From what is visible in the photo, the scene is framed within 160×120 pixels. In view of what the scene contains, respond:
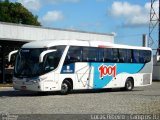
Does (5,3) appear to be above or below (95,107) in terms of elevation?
above

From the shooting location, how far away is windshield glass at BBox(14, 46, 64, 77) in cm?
2442

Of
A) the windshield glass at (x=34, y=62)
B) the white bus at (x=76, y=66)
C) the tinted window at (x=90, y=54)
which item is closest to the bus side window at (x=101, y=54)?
the white bus at (x=76, y=66)

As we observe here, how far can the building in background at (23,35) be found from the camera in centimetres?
3950

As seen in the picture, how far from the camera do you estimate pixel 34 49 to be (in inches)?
987

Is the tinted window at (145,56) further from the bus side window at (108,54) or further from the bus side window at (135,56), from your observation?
the bus side window at (108,54)

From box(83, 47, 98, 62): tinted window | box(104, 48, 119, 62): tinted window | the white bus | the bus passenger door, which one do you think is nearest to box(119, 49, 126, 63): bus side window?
the white bus

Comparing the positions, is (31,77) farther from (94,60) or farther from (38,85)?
(94,60)

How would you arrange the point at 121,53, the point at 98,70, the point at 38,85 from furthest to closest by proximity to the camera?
the point at 121,53
the point at 98,70
the point at 38,85

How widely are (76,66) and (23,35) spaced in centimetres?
1540

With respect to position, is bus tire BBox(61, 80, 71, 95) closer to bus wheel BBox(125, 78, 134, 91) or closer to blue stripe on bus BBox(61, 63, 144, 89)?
blue stripe on bus BBox(61, 63, 144, 89)

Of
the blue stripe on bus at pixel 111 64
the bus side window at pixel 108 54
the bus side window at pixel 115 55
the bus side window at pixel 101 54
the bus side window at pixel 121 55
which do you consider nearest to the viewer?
the blue stripe on bus at pixel 111 64

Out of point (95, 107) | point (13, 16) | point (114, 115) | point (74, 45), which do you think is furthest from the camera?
point (13, 16)

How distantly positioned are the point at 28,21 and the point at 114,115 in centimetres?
6133

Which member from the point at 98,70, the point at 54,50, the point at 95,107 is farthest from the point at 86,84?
the point at 95,107
